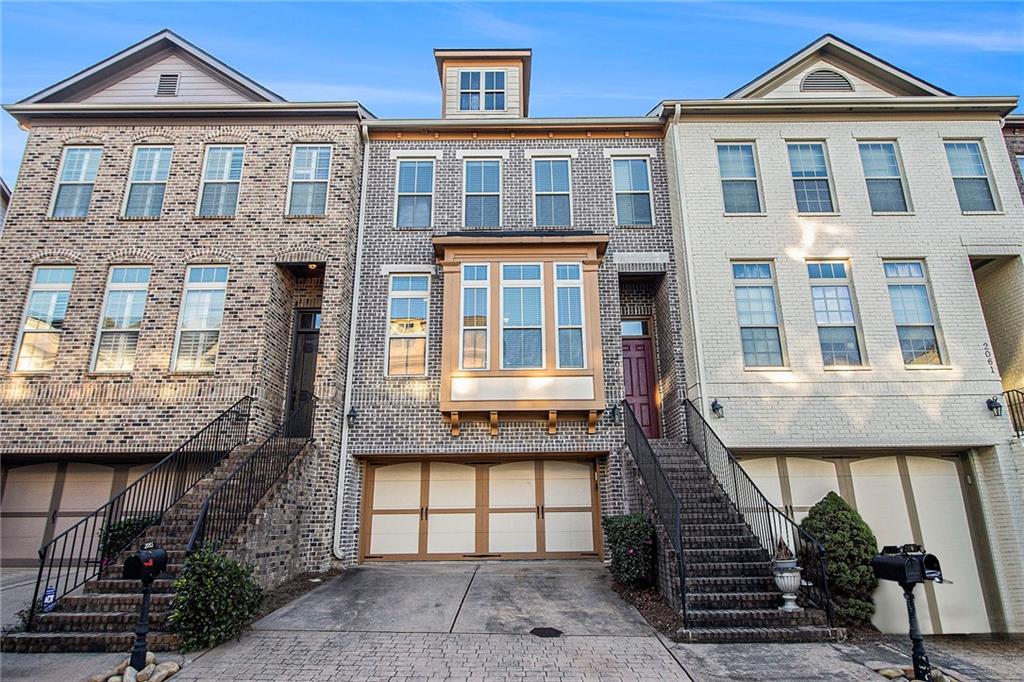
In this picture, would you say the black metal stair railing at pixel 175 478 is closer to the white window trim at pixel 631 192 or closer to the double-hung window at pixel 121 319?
the double-hung window at pixel 121 319

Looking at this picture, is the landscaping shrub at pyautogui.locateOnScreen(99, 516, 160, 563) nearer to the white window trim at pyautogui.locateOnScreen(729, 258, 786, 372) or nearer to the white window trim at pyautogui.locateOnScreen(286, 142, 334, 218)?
the white window trim at pyautogui.locateOnScreen(286, 142, 334, 218)

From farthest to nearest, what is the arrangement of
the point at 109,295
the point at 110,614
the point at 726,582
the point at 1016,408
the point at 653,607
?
the point at 109,295
the point at 1016,408
the point at 653,607
the point at 726,582
the point at 110,614

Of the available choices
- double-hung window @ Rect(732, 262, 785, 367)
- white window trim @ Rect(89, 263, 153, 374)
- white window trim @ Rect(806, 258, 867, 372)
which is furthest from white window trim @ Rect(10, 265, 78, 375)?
white window trim @ Rect(806, 258, 867, 372)

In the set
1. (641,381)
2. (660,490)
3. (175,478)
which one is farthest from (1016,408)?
(175,478)

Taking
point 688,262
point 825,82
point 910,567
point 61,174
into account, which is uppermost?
point 825,82

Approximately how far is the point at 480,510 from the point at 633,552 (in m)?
3.78

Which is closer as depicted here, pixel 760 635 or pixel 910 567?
pixel 910 567

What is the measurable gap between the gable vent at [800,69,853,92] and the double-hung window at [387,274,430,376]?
9953mm

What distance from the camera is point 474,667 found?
575 cm

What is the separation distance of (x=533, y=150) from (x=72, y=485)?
12358 millimetres

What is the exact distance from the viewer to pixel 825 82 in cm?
1248

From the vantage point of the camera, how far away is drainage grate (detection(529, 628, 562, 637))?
671cm

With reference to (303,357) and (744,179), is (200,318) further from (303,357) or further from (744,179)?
(744,179)

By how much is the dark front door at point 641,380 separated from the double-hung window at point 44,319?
12038 millimetres
